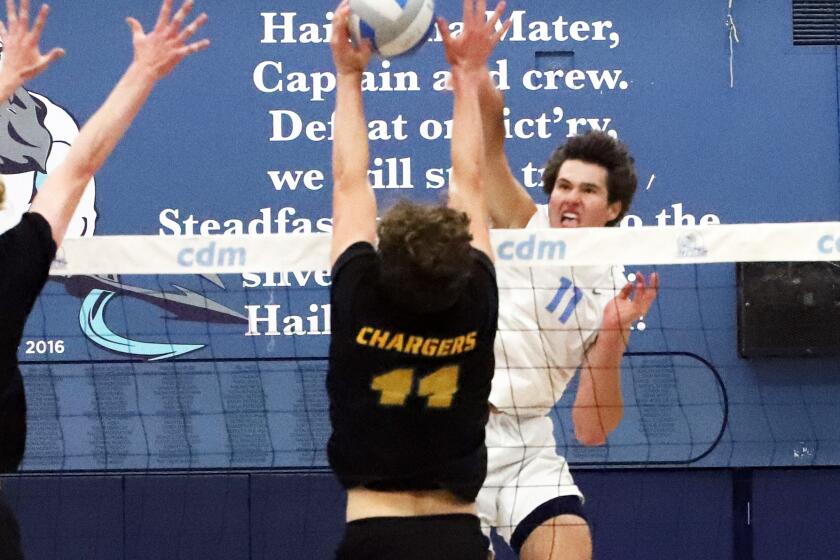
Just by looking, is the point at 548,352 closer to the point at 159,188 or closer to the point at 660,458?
the point at 660,458

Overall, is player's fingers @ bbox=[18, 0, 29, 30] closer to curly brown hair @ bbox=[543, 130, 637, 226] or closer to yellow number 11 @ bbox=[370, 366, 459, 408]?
yellow number 11 @ bbox=[370, 366, 459, 408]

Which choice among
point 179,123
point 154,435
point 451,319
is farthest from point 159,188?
point 451,319

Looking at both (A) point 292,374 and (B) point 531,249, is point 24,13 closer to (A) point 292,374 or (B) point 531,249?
(B) point 531,249

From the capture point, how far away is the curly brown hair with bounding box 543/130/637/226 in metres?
5.14

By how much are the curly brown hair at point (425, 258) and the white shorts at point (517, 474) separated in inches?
65.3

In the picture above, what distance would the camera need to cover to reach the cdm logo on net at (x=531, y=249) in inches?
178

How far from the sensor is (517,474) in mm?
4965

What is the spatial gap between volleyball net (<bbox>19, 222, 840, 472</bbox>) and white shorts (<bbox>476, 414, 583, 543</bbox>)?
4.87 feet

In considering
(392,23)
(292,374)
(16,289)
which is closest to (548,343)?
(392,23)

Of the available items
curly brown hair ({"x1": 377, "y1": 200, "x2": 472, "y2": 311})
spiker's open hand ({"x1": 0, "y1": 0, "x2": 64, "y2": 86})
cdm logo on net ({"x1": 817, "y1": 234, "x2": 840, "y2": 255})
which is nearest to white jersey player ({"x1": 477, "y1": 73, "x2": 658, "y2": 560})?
cdm logo on net ({"x1": 817, "y1": 234, "x2": 840, "y2": 255})

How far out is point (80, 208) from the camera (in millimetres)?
7043

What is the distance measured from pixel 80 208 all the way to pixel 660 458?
10.6ft

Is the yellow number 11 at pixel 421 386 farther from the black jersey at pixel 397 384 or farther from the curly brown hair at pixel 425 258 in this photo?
the curly brown hair at pixel 425 258

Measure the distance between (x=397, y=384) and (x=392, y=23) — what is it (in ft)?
4.02
